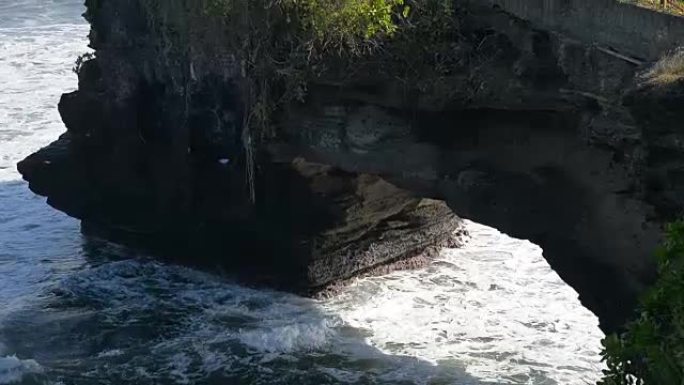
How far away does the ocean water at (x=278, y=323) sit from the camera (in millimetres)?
13180

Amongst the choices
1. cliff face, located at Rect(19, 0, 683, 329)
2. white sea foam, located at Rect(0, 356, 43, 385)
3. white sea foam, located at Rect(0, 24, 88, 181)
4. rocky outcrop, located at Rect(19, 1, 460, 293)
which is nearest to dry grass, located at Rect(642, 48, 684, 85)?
cliff face, located at Rect(19, 0, 683, 329)

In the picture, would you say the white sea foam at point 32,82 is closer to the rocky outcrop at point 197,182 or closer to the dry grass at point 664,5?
the rocky outcrop at point 197,182

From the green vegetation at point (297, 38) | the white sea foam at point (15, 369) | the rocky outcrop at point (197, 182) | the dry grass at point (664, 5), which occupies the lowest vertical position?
the white sea foam at point (15, 369)

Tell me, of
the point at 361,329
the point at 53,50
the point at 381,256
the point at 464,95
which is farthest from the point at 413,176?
the point at 53,50

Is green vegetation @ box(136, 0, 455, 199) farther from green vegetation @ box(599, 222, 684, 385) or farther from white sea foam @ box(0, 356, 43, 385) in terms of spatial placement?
green vegetation @ box(599, 222, 684, 385)

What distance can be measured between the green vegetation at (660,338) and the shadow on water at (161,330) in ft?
22.4

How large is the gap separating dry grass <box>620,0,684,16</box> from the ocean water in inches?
187

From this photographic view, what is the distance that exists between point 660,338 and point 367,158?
321 inches

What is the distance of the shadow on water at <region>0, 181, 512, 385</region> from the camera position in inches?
519

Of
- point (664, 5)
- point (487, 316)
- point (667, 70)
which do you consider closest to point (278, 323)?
point (487, 316)

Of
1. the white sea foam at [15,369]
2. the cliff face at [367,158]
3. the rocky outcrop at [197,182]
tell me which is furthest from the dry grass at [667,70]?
the white sea foam at [15,369]

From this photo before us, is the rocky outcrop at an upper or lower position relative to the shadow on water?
upper

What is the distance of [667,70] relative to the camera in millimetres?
9211

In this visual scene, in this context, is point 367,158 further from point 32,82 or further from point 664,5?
point 32,82
